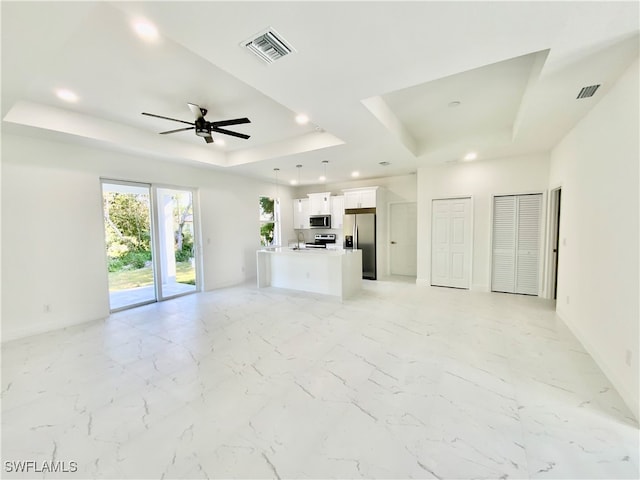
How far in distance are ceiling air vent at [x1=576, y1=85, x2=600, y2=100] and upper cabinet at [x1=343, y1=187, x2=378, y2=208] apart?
4.25m

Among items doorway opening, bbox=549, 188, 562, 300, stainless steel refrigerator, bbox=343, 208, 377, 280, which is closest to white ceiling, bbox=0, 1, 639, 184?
doorway opening, bbox=549, 188, 562, 300

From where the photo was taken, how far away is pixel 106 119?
12.6ft

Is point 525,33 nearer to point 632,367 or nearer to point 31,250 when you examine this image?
point 632,367

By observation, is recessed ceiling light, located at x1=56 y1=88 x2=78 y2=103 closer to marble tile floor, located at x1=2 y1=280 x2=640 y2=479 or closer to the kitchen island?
marble tile floor, located at x1=2 y1=280 x2=640 y2=479

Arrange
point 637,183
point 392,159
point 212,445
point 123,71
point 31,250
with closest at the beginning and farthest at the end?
point 212,445 → point 637,183 → point 123,71 → point 31,250 → point 392,159

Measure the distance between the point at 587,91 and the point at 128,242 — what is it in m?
6.73

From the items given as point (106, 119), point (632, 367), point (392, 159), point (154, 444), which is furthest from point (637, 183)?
point (106, 119)

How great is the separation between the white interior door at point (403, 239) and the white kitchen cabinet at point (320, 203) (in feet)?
6.00

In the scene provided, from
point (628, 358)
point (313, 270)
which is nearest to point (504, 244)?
point (628, 358)

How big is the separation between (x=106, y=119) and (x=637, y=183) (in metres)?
6.05

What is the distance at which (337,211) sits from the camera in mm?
7582

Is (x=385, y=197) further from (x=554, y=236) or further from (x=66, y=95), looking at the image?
(x=66, y=95)

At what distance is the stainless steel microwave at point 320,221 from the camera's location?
772 cm

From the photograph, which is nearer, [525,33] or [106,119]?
[525,33]
